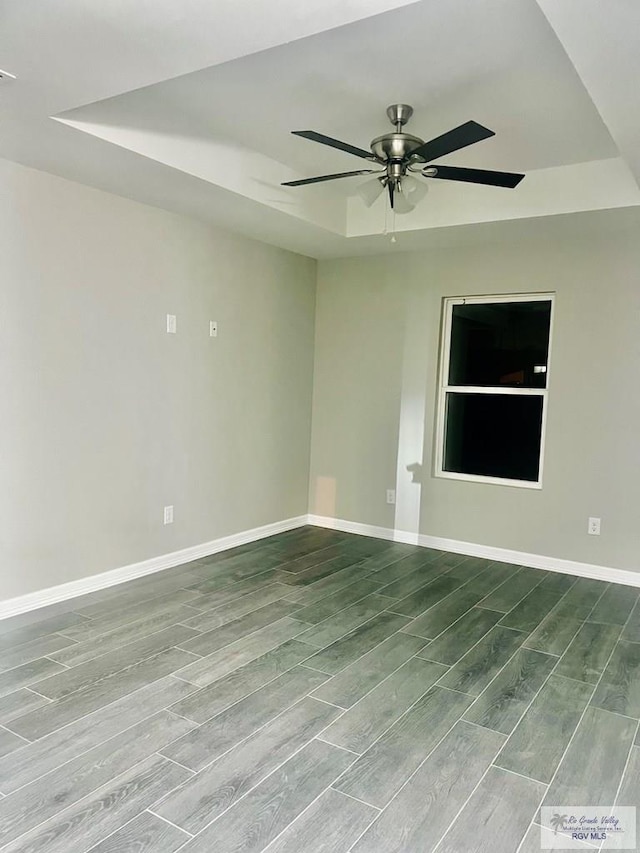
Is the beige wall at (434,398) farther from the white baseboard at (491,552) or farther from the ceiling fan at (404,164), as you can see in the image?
the ceiling fan at (404,164)

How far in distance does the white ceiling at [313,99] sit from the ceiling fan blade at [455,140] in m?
0.33

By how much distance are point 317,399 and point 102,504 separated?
2.22 meters

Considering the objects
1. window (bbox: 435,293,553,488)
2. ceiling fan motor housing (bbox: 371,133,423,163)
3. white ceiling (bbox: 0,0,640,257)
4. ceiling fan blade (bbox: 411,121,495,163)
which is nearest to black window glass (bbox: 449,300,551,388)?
window (bbox: 435,293,553,488)

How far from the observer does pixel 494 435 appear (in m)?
4.60

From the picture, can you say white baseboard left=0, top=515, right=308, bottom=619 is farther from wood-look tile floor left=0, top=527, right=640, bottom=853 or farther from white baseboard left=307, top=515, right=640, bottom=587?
white baseboard left=307, top=515, right=640, bottom=587

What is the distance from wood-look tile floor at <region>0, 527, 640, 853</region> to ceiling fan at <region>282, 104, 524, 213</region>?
83.8 inches

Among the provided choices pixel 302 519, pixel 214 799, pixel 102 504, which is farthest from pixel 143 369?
pixel 214 799

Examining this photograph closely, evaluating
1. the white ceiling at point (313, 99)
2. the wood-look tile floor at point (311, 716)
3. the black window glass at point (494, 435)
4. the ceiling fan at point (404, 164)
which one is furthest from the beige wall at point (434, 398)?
the ceiling fan at point (404, 164)

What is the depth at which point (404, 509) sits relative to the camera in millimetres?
4887

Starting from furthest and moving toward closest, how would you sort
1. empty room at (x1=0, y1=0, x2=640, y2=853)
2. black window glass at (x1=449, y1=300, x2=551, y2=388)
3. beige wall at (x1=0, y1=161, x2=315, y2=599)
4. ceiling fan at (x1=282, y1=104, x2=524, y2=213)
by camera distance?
black window glass at (x1=449, y1=300, x2=551, y2=388), beige wall at (x1=0, y1=161, x2=315, y2=599), ceiling fan at (x1=282, y1=104, x2=524, y2=213), empty room at (x1=0, y1=0, x2=640, y2=853)

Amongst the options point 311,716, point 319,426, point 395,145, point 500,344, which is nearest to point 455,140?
point 395,145

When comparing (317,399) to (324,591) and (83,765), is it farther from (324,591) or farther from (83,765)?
(83,765)

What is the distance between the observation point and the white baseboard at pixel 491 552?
4055 millimetres

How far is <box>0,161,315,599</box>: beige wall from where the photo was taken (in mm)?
3156
